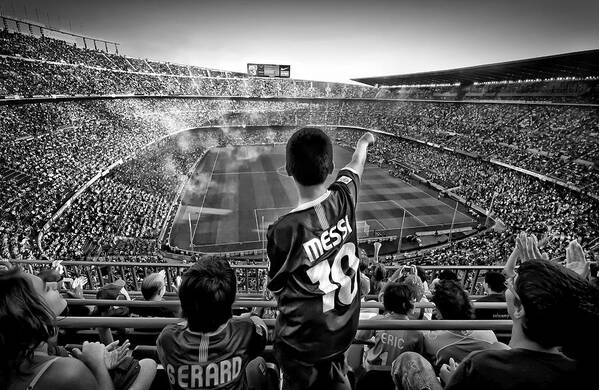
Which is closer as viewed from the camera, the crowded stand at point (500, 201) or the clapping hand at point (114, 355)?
the clapping hand at point (114, 355)

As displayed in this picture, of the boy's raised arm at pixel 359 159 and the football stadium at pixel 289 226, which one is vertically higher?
the boy's raised arm at pixel 359 159

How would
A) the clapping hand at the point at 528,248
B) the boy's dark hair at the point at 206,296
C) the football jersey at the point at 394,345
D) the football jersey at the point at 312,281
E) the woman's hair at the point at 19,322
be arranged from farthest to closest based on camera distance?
the football jersey at the point at 394,345, the clapping hand at the point at 528,248, the boy's dark hair at the point at 206,296, the football jersey at the point at 312,281, the woman's hair at the point at 19,322

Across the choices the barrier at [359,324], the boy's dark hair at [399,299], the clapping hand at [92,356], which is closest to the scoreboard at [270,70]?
the boy's dark hair at [399,299]

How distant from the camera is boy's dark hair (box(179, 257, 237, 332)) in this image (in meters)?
1.94

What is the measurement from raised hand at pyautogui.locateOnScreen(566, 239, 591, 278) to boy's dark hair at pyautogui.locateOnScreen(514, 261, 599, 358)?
186cm

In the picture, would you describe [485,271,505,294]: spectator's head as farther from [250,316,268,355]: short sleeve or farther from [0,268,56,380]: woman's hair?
[0,268,56,380]: woman's hair

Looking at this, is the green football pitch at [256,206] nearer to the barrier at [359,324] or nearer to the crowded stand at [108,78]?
the crowded stand at [108,78]

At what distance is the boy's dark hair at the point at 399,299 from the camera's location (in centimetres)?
315

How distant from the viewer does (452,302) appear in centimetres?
296

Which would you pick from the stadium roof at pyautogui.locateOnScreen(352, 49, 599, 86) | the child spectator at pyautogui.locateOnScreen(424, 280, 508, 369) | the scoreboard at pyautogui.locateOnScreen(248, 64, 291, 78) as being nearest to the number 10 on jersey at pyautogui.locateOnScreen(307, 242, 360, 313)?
the child spectator at pyautogui.locateOnScreen(424, 280, 508, 369)

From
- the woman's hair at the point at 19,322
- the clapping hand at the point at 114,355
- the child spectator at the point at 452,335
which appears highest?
the woman's hair at the point at 19,322

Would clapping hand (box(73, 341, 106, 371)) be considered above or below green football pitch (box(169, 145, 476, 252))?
above

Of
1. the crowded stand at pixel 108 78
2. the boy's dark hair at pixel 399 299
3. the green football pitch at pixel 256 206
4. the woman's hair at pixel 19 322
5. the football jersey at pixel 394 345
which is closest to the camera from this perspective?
the woman's hair at pixel 19 322

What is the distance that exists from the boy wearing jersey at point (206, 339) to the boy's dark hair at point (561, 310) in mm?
1621
